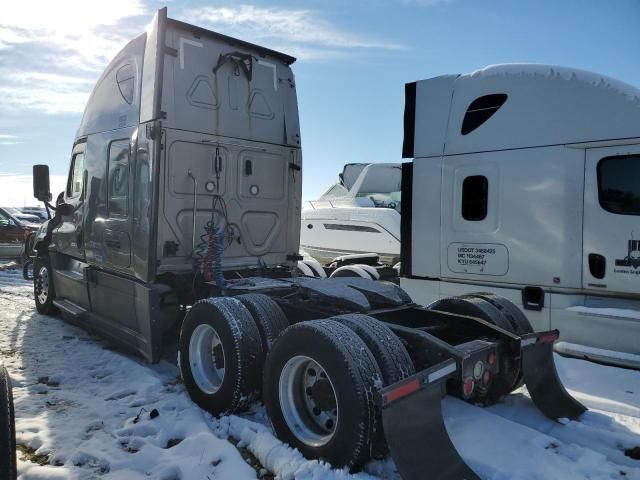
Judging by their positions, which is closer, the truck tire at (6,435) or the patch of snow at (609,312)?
the truck tire at (6,435)

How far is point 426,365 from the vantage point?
11.3 ft

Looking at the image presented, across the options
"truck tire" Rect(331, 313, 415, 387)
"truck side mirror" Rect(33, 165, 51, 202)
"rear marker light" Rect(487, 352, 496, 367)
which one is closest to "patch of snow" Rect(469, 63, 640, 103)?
"rear marker light" Rect(487, 352, 496, 367)

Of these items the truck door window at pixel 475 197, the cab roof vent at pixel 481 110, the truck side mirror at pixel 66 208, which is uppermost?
the cab roof vent at pixel 481 110

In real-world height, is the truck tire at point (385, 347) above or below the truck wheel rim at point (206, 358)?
above

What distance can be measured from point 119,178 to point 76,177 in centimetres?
171

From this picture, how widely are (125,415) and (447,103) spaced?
4.90 meters

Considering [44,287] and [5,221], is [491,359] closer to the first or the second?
[44,287]

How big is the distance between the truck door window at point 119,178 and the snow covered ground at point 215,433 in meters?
1.75

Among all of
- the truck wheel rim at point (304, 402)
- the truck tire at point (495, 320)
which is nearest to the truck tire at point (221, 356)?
the truck wheel rim at point (304, 402)

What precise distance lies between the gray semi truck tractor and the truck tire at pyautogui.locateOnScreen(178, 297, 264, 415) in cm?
1

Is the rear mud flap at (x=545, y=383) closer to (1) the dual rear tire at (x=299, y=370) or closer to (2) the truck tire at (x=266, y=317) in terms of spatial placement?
(1) the dual rear tire at (x=299, y=370)

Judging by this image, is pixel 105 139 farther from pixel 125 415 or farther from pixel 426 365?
pixel 426 365

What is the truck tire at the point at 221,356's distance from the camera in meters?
3.98

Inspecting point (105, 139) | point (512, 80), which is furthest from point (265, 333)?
point (512, 80)
